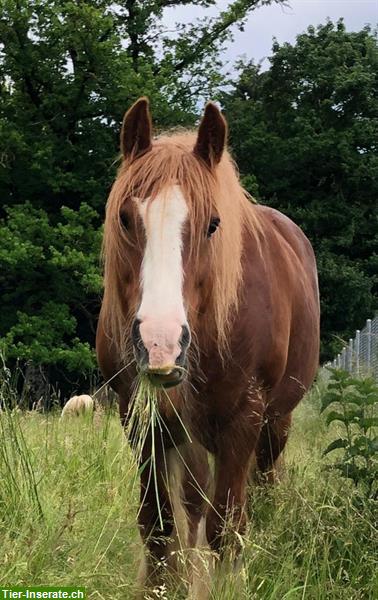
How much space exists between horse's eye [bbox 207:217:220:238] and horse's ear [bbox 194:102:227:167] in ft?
0.91

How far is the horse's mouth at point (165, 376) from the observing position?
7.25ft

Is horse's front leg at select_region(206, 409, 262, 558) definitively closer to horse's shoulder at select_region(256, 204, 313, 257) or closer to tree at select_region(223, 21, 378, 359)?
horse's shoulder at select_region(256, 204, 313, 257)

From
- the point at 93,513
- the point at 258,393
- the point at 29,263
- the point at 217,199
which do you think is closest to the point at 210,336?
the point at 258,393

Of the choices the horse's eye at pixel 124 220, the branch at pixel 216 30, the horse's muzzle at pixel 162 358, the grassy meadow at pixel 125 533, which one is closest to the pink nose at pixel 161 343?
the horse's muzzle at pixel 162 358

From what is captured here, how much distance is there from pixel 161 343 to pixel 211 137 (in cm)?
103

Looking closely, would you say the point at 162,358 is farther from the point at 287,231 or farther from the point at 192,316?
the point at 287,231

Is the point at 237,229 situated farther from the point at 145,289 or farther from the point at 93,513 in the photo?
the point at 93,513

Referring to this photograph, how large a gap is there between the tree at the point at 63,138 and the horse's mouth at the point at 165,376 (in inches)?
506

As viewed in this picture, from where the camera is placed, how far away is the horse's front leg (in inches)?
117

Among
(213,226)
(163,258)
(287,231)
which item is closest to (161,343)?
(163,258)

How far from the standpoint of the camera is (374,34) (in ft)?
82.8

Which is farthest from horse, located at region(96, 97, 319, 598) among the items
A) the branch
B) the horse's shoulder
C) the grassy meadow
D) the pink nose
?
the branch

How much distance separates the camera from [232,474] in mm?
2973

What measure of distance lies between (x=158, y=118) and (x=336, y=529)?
15.7 meters
